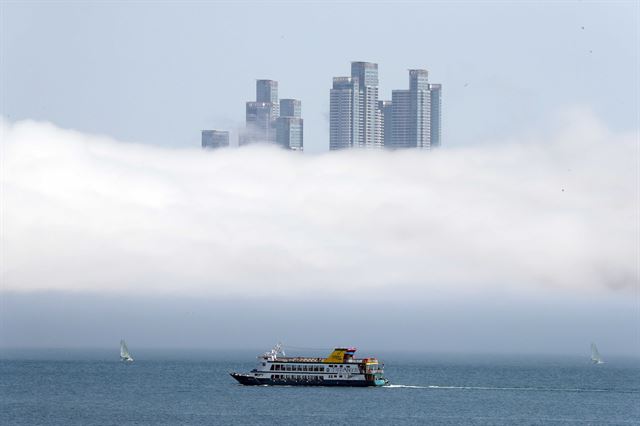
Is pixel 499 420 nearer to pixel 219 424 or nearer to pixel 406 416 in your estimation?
pixel 406 416

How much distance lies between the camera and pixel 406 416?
632ft

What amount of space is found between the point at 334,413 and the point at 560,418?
1454 inches

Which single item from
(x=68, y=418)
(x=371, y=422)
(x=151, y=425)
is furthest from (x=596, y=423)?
(x=68, y=418)

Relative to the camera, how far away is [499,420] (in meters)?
191

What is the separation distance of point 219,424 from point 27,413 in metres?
39.1

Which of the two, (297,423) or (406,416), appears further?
(406,416)

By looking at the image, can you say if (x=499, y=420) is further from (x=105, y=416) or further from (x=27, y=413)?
(x=27, y=413)

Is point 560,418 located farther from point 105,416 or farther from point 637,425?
point 105,416

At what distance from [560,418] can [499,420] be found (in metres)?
13.4

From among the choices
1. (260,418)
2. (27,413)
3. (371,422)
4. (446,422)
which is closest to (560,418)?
(446,422)

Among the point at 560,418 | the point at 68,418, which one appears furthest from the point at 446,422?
the point at 68,418

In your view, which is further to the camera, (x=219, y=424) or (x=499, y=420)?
(x=499, y=420)

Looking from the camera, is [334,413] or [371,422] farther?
[334,413]

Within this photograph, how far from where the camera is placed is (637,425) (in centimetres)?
19038
